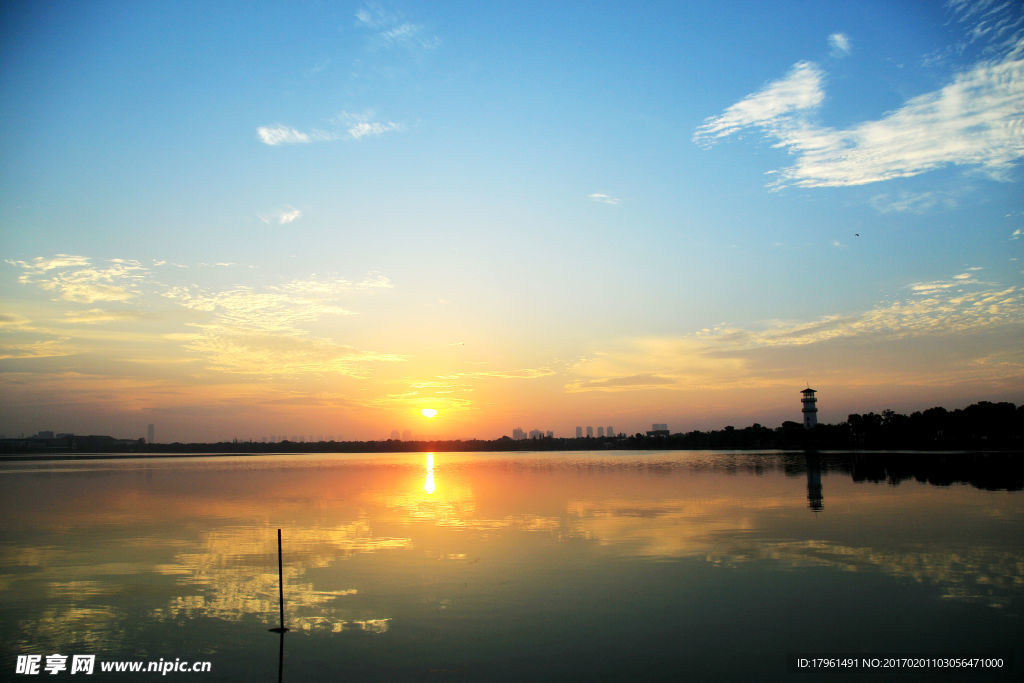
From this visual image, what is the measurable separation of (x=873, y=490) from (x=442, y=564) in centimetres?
3704

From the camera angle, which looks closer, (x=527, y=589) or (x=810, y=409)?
(x=527, y=589)

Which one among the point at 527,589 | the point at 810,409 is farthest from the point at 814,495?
the point at 810,409

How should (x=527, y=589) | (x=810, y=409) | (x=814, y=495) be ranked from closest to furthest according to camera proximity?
1. (x=527, y=589)
2. (x=814, y=495)
3. (x=810, y=409)

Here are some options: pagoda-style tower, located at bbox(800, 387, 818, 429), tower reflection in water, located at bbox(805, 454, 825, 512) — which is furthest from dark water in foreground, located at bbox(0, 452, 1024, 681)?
pagoda-style tower, located at bbox(800, 387, 818, 429)

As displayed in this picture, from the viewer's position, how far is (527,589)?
19250 millimetres

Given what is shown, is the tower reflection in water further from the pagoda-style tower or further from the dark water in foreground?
the pagoda-style tower

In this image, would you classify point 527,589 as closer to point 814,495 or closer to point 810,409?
point 814,495

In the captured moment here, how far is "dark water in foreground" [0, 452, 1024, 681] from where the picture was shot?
13906mm

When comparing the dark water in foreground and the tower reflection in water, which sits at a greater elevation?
the dark water in foreground

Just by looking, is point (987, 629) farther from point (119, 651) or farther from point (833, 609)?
point (119, 651)

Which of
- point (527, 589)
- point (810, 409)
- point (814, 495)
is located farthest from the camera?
point (810, 409)

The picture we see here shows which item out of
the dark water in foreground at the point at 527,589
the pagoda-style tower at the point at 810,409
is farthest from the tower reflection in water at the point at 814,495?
the pagoda-style tower at the point at 810,409

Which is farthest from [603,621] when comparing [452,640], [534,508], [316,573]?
[534,508]

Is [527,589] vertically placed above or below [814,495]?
above
